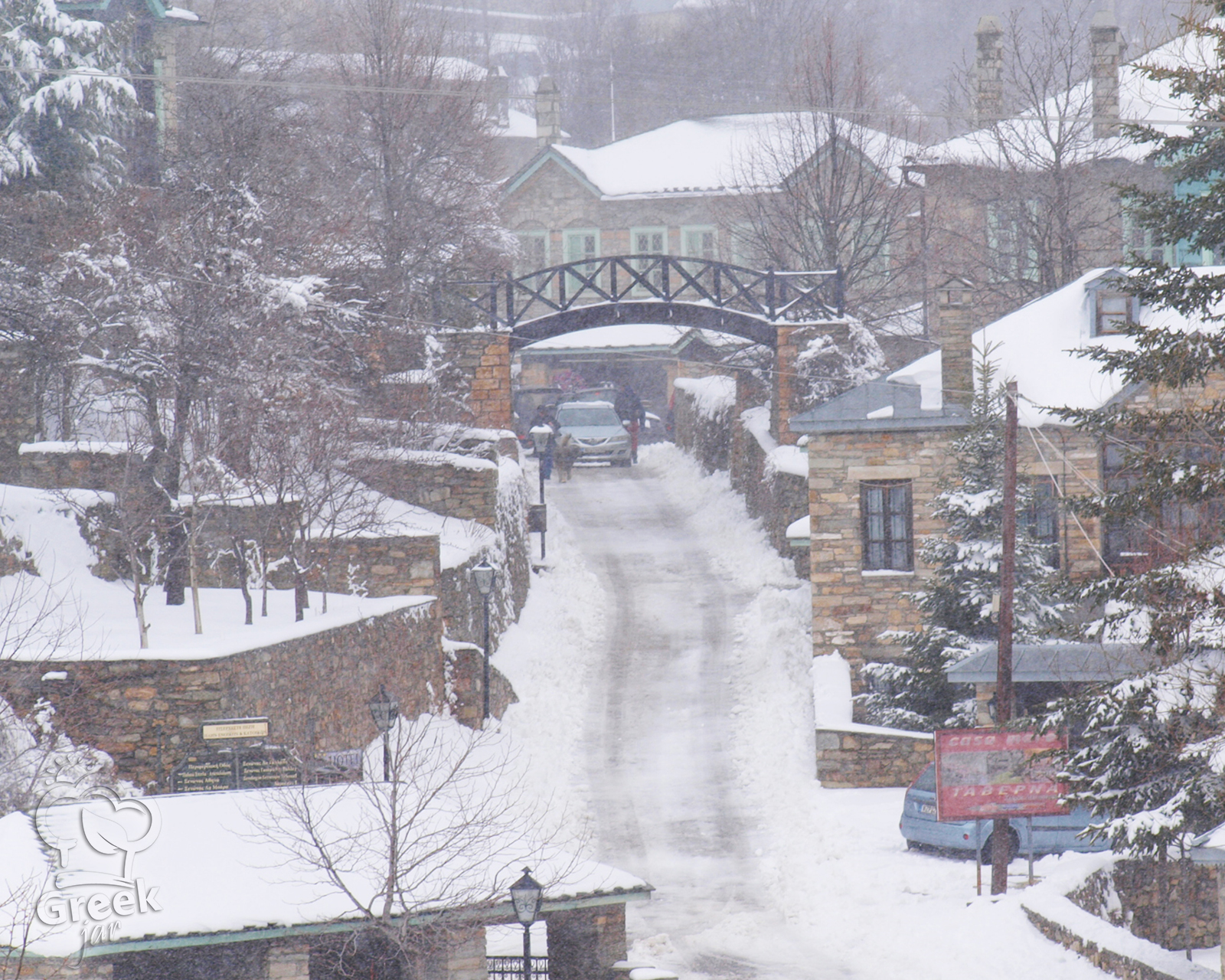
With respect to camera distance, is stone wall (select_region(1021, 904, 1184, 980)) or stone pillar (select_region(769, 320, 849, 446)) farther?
stone pillar (select_region(769, 320, 849, 446))

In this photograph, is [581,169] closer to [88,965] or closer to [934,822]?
[934,822]

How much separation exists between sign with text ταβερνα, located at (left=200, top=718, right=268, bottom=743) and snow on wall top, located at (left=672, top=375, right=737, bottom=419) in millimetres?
21443

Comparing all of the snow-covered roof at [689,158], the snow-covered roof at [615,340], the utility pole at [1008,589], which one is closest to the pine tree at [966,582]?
A: the utility pole at [1008,589]

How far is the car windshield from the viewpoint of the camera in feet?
133

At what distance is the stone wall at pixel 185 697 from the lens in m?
15.6

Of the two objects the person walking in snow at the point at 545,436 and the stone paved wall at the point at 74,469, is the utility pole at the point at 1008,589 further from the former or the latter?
the person walking in snow at the point at 545,436

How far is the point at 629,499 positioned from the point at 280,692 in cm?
2059

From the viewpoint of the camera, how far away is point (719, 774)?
856 inches

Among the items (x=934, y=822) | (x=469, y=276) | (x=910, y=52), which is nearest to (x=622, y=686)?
(x=934, y=822)

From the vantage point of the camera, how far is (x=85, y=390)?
22.4m

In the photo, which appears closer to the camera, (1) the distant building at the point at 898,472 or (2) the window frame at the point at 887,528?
(1) the distant building at the point at 898,472

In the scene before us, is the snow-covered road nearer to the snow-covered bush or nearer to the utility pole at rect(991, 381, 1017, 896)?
the utility pole at rect(991, 381, 1017, 896)

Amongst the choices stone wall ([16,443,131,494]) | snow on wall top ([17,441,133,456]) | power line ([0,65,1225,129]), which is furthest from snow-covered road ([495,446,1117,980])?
power line ([0,65,1225,129])

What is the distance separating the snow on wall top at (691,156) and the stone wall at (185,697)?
83.0ft
